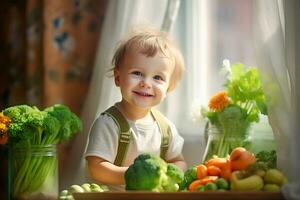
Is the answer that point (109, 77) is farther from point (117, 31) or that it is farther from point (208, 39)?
point (208, 39)

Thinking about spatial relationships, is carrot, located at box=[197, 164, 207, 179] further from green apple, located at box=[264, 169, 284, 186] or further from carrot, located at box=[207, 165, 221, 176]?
green apple, located at box=[264, 169, 284, 186]

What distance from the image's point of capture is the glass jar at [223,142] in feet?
5.33

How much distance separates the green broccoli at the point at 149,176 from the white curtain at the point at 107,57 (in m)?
0.51

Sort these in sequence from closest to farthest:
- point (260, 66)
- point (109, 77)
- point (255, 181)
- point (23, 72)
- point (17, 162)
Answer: point (255, 181) < point (260, 66) < point (17, 162) < point (109, 77) < point (23, 72)

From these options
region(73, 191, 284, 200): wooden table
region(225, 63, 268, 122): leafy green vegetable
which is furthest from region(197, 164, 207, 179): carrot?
region(225, 63, 268, 122): leafy green vegetable

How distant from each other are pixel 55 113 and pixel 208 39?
64 centimetres

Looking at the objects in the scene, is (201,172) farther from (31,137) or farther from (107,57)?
(107,57)

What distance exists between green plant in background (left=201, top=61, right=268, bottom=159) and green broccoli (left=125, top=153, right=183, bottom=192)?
0.29 metres

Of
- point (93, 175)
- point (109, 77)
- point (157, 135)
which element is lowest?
point (93, 175)

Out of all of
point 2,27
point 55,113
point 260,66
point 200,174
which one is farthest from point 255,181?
point 2,27

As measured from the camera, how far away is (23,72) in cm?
215

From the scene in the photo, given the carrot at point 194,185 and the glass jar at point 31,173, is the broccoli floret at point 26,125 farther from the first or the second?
the carrot at point 194,185

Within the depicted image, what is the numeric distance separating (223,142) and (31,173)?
0.53 metres

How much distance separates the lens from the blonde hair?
1.60m
